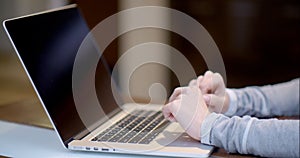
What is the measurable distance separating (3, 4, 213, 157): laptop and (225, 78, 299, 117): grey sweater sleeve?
0.16 m

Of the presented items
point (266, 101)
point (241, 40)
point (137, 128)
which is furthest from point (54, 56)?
point (241, 40)

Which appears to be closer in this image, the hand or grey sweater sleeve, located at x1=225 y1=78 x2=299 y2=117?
the hand

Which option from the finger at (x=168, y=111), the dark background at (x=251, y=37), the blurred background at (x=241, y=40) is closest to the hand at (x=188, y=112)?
the finger at (x=168, y=111)

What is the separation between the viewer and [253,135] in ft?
2.43

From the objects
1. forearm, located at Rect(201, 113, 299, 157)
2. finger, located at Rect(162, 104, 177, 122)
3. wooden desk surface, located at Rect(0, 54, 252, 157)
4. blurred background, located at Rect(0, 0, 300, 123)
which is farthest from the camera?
blurred background, located at Rect(0, 0, 300, 123)

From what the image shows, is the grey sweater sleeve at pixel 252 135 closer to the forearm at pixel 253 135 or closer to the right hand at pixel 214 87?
the forearm at pixel 253 135

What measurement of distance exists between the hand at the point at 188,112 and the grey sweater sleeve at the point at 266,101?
17 centimetres

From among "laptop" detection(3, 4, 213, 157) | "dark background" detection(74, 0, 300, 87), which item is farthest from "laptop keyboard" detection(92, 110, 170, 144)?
"dark background" detection(74, 0, 300, 87)

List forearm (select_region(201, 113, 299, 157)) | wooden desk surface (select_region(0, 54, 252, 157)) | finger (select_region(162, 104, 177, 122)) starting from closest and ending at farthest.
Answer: forearm (select_region(201, 113, 299, 157)) → finger (select_region(162, 104, 177, 122)) → wooden desk surface (select_region(0, 54, 252, 157))

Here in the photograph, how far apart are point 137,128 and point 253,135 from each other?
24cm

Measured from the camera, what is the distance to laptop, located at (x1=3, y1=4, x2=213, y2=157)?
2.56ft

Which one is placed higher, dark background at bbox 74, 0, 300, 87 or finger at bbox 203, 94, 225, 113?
finger at bbox 203, 94, 225, 113

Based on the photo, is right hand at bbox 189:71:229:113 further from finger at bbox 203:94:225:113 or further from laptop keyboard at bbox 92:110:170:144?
laptop keyboard at bbox 92:110:170:144

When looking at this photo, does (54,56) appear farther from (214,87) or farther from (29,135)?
(214,87)
